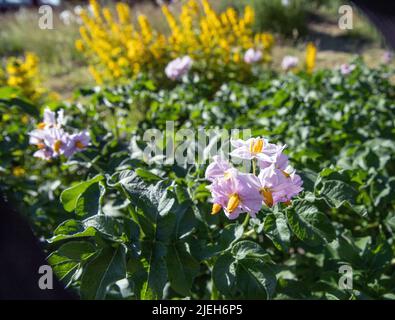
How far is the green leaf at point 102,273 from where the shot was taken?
43.3 inches

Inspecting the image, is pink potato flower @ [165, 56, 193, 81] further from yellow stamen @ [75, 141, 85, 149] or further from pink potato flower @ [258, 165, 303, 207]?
pink potato flower @ [258, 165, 303, 207]

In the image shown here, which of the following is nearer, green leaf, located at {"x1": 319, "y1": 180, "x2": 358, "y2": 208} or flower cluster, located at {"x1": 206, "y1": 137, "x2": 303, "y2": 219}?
flower cluster, located at {"x1": 206, "y1": 137, "x2": 303, "y2": 219}

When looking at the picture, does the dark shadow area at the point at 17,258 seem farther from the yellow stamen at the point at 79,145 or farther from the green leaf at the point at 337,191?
the yellow stamen at the point at 79,145

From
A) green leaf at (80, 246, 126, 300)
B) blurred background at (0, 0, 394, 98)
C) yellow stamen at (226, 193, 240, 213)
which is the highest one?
blurred background at (0, 0, 394, 98)

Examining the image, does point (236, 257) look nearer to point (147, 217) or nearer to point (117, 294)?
point (147, 217)

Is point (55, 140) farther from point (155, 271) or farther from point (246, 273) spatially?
point (246, 273)

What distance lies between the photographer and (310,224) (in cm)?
123

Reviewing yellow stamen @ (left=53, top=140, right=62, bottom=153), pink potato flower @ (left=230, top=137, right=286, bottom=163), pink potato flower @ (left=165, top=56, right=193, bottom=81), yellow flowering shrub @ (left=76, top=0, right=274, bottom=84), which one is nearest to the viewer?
pink potato flower @ (left=230, top=137, right=286, bottom=163)

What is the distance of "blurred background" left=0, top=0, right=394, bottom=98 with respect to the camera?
7.29 m

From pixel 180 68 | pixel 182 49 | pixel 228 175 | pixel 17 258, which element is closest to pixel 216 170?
pixel 228 175

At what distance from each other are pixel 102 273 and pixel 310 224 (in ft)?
1.77

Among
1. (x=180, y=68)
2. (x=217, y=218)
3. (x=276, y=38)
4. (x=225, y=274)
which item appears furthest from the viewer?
(x=276, y=38)

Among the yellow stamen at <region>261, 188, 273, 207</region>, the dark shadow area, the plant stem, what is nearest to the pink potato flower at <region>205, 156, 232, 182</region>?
the yellow stamen at <region>261, 188, 273, 207</region>

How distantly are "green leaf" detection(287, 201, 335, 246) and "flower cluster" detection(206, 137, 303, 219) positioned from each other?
0.06 meters
